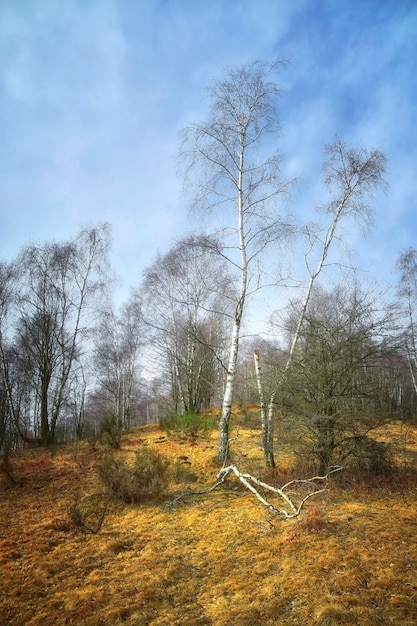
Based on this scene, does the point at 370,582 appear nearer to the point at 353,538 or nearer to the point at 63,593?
the point at 353,538

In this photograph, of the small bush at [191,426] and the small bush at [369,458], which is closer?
the small bush at [369,458]

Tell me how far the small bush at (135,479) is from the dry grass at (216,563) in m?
0.25

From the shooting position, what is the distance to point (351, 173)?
7.68m

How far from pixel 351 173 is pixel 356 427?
570cm

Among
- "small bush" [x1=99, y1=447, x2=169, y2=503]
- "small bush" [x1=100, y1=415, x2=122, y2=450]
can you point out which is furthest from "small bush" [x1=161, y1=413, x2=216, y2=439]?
"small bush" [x1=99, y1=447, x2=169, y2=503]

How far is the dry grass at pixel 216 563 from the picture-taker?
2826mm

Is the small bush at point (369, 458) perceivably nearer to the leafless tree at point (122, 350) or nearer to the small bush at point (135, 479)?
the small bush at point (135, 479)

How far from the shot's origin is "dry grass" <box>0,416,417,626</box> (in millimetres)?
2826

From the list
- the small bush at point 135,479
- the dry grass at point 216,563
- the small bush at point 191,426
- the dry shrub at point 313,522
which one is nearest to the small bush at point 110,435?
the small bush at point 191,426

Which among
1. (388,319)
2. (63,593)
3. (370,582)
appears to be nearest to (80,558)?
(63,593)

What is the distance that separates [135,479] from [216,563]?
2747 mm

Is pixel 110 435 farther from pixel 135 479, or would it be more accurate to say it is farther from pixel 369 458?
pixel 369 458

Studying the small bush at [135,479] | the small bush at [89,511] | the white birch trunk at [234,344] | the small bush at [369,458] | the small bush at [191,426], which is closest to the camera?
the small bush at [89,511]

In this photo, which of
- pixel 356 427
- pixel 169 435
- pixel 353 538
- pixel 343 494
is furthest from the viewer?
pixel 169 435
